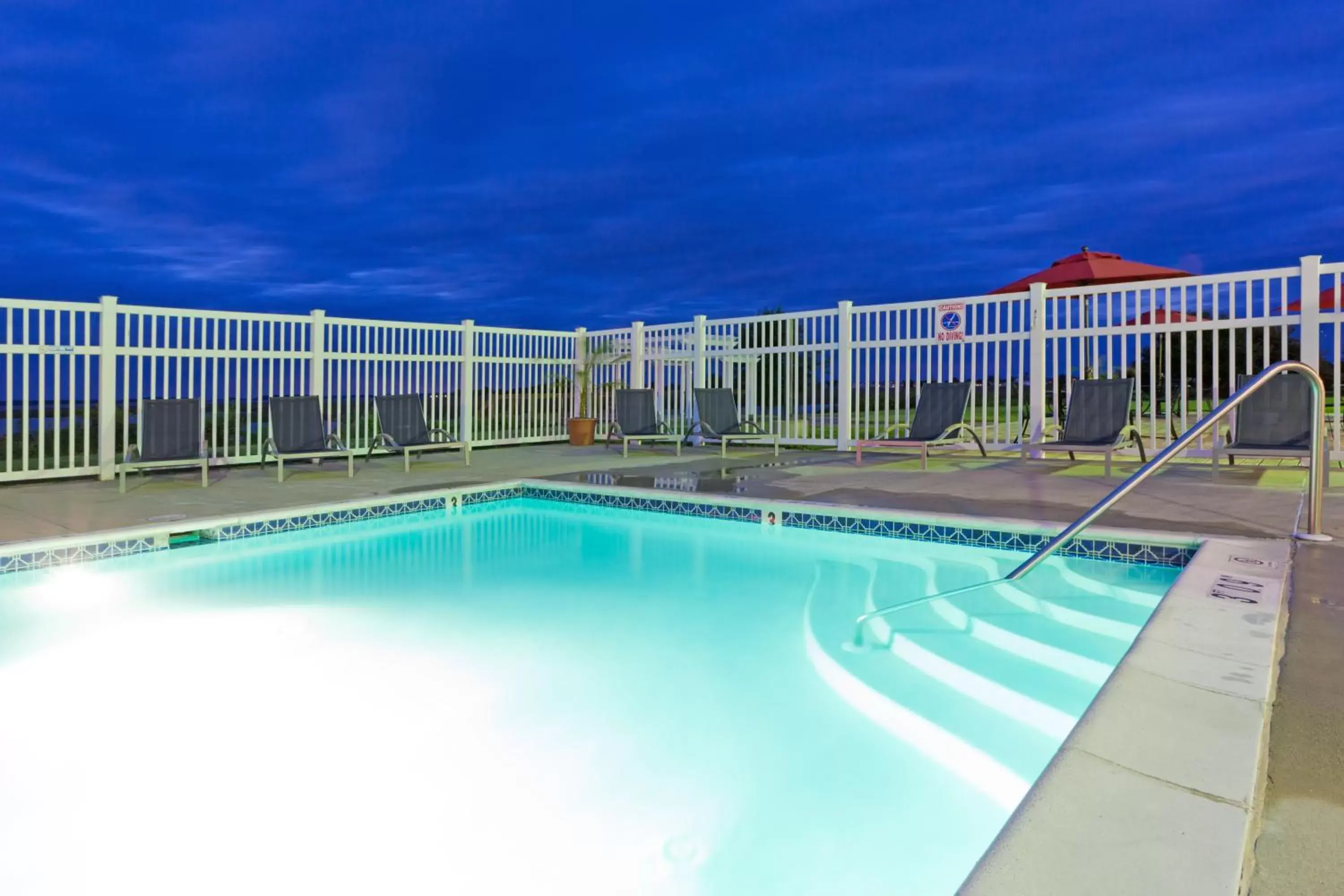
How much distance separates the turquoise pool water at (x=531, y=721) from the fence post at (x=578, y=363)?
7.89m

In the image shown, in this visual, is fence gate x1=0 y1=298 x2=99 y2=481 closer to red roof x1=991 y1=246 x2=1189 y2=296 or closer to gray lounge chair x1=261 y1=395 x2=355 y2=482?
gray lounge chair x1=261 y1=395 x2=355 y2=482

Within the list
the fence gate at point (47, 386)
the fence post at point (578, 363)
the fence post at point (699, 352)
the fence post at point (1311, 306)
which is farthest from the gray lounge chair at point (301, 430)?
the fence post at point (1311, 306)

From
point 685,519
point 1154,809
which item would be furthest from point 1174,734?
point 685,519

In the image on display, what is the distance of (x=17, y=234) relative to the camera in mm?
19469

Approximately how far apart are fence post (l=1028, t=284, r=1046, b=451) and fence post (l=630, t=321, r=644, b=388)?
5.39m

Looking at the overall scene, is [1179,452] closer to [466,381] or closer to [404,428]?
[404,428]

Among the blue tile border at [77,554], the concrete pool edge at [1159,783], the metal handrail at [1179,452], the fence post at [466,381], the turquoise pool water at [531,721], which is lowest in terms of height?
the turquoise pool water at [531,721]

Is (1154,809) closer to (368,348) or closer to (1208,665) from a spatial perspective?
(1208,665)

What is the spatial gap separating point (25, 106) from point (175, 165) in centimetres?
288

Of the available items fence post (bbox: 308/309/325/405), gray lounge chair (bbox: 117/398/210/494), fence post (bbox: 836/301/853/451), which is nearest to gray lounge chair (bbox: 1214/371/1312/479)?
fence post (bbox: 836/301/853/451)

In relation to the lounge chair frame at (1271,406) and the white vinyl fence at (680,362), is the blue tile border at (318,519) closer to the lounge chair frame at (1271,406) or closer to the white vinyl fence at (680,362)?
the white vinyl fence at (680,362)

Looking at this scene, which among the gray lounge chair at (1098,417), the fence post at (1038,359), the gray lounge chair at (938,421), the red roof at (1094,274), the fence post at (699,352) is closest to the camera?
the gray lounge chair at (1098,417)

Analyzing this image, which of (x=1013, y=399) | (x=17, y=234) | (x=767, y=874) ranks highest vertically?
(x=17, y=234)

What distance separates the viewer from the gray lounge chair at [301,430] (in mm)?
7461
